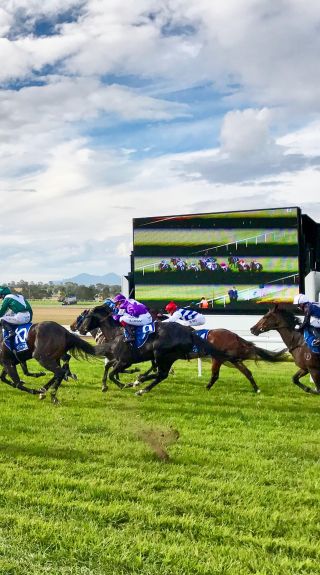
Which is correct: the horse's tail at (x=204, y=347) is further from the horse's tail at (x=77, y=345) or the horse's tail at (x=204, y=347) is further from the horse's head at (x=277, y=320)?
the horse's tail at (x=77, y=345)

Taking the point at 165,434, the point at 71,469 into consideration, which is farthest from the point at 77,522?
the point at 165,434

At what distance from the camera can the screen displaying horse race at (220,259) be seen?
24.6 meters

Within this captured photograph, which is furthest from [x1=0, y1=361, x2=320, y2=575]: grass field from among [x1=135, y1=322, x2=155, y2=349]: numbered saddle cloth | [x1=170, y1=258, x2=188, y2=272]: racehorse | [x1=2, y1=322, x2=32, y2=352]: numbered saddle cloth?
[x1=170, y1=258, x2=188, y2=272]: racehorse

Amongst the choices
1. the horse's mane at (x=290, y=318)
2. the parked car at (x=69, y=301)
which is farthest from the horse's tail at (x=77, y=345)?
the parked car at (x=69, y=301)

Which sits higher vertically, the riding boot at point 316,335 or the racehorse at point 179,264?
the racehorse at point 179,264

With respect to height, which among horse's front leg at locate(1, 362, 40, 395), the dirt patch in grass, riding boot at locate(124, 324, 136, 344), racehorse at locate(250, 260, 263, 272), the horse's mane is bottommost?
the dirt patch in grass

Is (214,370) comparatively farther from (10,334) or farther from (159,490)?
(159,490)

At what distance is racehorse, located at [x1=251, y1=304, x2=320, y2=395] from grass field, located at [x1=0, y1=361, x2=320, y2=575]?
1553mm

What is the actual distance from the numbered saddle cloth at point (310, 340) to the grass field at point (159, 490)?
5.09 feet

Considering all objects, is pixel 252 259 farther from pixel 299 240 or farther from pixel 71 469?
pixel 71 469

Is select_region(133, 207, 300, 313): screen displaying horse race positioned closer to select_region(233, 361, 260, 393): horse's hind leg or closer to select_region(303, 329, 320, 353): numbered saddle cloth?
select_region(233, 361, 260, 393): horse's hind leg

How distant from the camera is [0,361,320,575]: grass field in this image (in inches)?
129

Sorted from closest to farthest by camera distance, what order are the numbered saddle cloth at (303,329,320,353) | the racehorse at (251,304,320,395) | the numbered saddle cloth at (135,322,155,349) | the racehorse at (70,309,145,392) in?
the numbered saddle cloth at (303,329,320,353), the racehorse at (251,304,320,395), the numbered saddle cloth at (135,322,155,349), the racehorse at (70,309,145,392)

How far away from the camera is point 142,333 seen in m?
10.0
